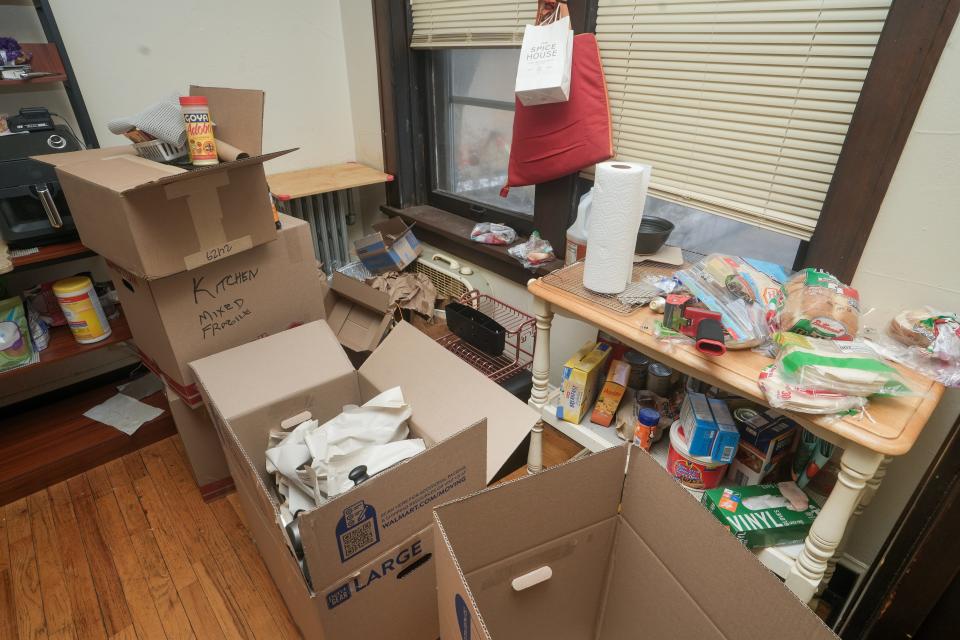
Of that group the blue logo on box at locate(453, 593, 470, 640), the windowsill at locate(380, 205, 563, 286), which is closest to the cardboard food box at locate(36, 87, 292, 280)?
the windowsill at locate(380, 205, 563, 286)

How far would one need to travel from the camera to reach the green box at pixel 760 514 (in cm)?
104

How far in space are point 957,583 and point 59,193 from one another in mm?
2438

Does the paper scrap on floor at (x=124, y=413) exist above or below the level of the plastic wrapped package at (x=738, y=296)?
below

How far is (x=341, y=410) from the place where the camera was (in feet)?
4.84

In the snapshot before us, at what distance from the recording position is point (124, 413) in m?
1.93

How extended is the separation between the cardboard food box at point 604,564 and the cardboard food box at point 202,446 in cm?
114

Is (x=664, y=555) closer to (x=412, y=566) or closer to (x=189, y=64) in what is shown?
(x=412, y=566)

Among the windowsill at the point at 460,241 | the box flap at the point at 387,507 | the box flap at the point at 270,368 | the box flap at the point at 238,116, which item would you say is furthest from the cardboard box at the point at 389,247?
Answer: the box flap at the point at 387,507

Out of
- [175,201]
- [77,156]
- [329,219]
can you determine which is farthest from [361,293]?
[77,156]

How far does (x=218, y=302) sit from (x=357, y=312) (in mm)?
634

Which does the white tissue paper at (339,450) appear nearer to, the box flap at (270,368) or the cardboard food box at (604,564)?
the box flap at (270,368)

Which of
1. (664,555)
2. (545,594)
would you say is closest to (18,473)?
(545,594)

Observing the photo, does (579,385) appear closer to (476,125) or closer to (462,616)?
(462,616)

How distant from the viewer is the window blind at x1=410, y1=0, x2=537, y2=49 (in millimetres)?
1698
